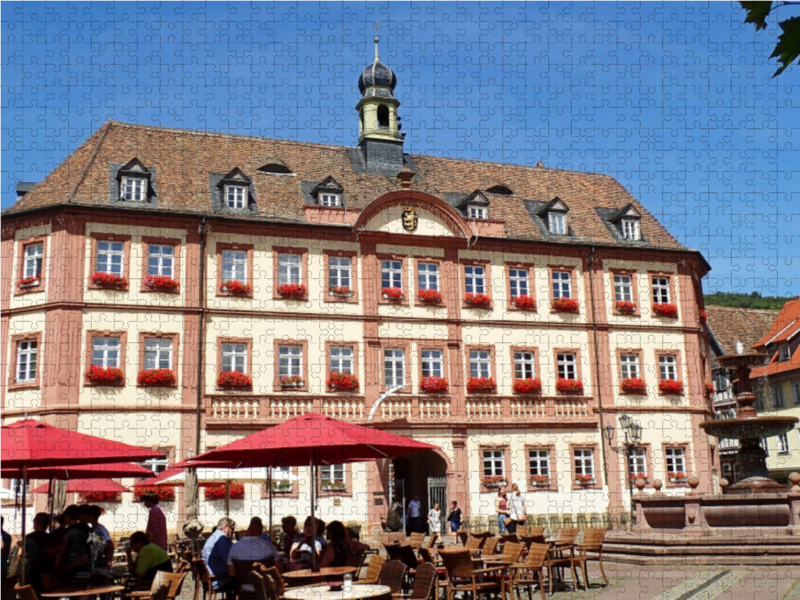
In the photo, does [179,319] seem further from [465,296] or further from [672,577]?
[672,577]

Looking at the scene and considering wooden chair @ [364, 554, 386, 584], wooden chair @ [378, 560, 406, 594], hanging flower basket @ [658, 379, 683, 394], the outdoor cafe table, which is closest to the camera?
the outdoor cafe table

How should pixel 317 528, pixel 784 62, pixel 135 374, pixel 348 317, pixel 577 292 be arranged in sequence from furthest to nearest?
1. pixel 577 292
2. pixel 348 317
3. pixel 135 374
4. pixel 317 528
5. pixel 784 62

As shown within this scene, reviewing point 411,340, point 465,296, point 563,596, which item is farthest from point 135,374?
point 563,596

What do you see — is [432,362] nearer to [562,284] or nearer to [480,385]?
[480,385]

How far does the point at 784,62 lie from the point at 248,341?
26693 mm

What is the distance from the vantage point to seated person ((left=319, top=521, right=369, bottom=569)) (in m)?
11.5

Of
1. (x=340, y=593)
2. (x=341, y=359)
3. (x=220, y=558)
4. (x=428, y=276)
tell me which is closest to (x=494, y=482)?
(x=341, y=359)

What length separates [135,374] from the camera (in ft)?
87.5

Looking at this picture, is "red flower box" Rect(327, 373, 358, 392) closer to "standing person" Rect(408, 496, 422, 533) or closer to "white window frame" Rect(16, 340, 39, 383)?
"standing person" Rect(408, 496, 422, 533)

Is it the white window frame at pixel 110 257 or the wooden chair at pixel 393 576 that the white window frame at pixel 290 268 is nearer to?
the white window frame at pixel 110 257

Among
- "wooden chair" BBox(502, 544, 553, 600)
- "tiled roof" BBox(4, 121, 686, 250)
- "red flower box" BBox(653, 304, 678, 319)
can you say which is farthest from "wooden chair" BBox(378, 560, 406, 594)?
"red flower box" BBox(653, 304, 678, 319)

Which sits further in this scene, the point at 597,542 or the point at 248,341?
the point at 248,341

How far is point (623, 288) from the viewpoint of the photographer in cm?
3319

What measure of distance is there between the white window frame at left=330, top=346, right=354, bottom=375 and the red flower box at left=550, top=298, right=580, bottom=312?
7.80 m
